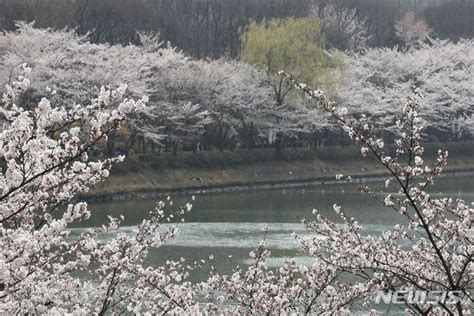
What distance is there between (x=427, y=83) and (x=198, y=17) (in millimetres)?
22816

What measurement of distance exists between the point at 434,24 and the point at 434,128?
2804cm

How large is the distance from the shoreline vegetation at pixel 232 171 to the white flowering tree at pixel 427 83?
4277 mm

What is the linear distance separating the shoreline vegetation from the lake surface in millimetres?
1619

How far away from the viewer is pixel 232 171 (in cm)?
4312

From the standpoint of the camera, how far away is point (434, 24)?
8212cm

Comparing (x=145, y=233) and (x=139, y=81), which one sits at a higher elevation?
Result: (x=145, y=233)

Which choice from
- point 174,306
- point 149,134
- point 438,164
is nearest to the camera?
point 438,164

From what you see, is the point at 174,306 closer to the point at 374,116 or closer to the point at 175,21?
the point at 374,116

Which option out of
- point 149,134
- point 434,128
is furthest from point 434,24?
point 149,134

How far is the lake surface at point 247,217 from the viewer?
21.8 meters
